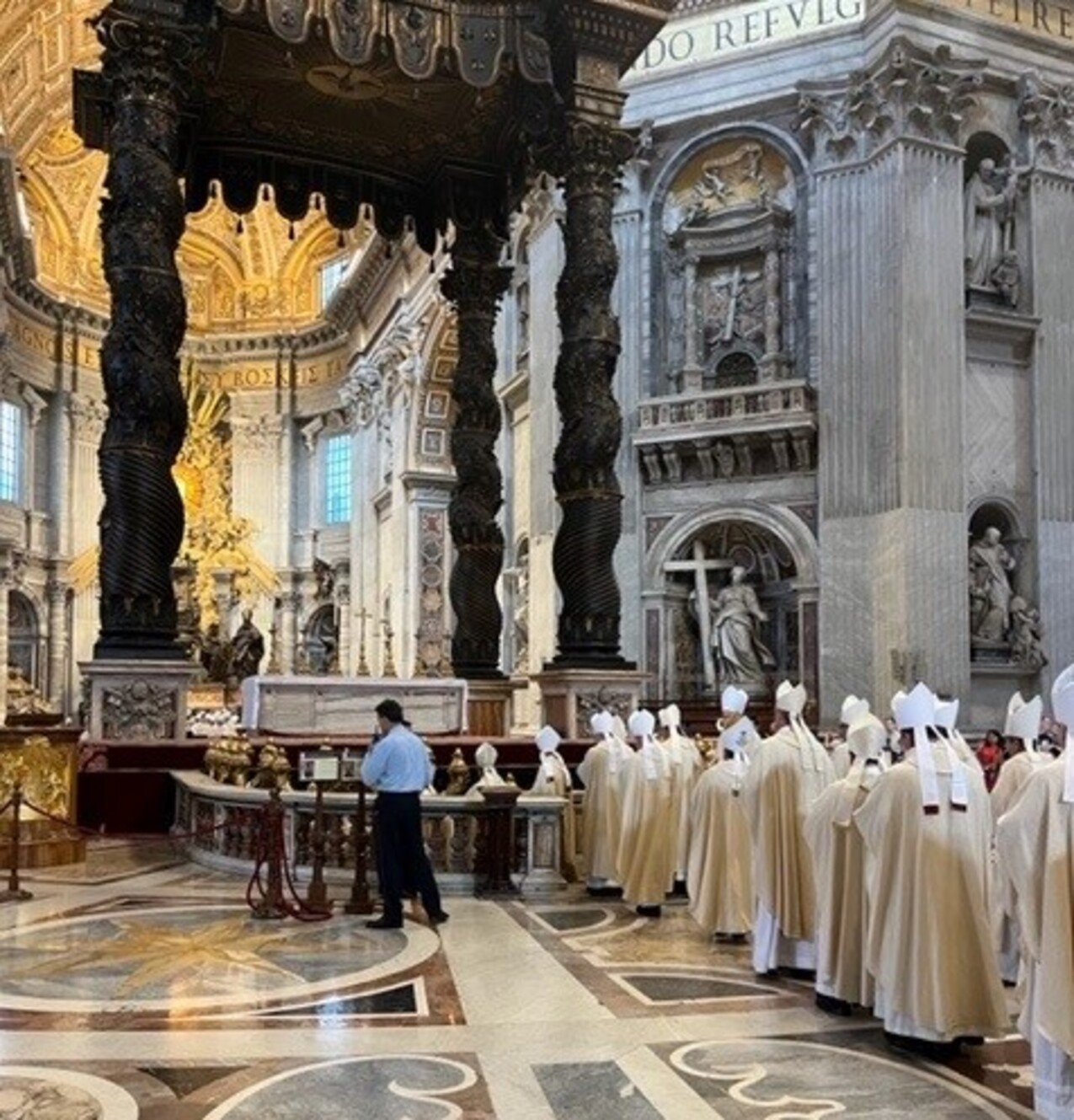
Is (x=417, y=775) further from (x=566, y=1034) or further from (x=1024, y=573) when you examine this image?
(x=1024, y=573)

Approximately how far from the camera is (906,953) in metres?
5.48

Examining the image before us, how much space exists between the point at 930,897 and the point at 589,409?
659 cm

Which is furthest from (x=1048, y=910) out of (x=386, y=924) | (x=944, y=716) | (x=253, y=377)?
(x=253, y=377)

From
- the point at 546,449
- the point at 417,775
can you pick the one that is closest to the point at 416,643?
the point at 546,449

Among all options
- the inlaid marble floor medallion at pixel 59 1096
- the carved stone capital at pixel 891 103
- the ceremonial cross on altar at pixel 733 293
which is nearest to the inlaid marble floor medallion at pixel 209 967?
the inlaid marble floor medallion at pixel 59 1096

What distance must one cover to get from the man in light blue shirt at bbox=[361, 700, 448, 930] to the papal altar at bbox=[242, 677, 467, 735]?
4.55m

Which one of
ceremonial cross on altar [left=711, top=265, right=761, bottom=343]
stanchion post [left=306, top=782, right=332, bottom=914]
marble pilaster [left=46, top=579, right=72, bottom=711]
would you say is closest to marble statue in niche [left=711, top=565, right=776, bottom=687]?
ceremonial cross on altar [left=711, top=265, right=761, bottom=343]

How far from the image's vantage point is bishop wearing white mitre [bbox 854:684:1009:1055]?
5.36 metres

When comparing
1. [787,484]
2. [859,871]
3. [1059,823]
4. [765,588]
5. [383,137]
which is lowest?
[859,871]

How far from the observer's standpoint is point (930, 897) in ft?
18.0

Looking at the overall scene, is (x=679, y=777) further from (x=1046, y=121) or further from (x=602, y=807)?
(x=1046, y=121)

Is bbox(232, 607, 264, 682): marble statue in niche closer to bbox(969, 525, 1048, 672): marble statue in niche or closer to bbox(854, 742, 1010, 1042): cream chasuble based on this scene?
bbox(969, 525, 1048, 672): marble statue in niche

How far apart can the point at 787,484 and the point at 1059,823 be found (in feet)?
51.9

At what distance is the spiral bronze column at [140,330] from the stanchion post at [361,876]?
2.69 meters
